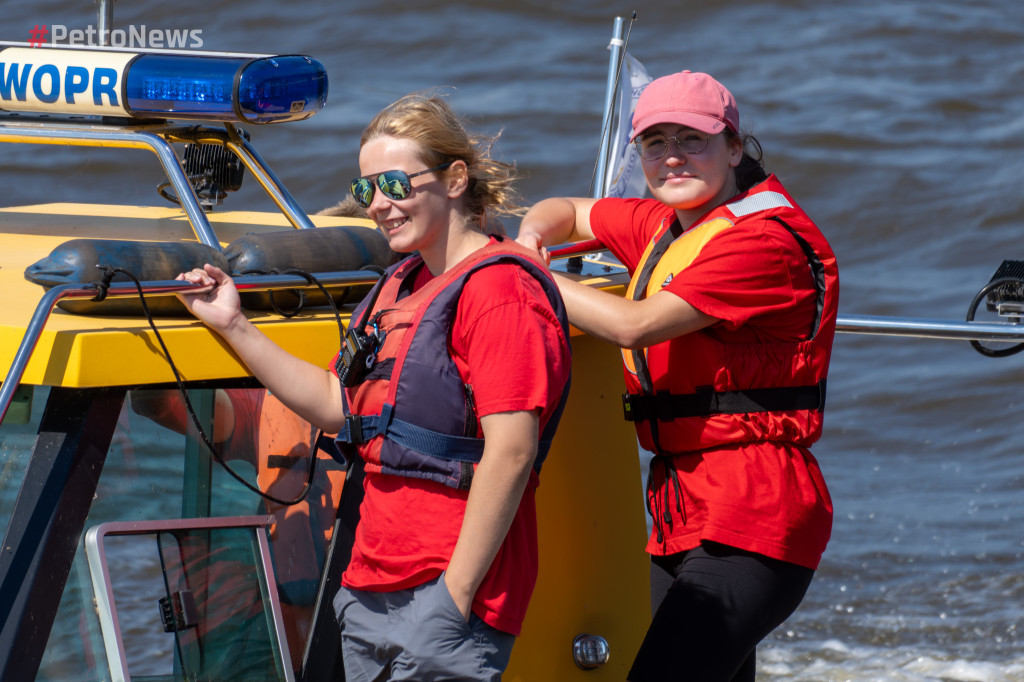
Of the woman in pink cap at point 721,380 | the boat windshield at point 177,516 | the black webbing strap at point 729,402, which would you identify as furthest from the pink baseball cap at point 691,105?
the boat windshield at point 177,516

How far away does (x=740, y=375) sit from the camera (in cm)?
241

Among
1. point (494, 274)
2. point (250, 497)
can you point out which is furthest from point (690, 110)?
point (250, 497)

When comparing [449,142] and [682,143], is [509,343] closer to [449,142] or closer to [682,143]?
[449,142]

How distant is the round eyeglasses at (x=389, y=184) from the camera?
2096mm

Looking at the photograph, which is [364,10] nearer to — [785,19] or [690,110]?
[785,19]

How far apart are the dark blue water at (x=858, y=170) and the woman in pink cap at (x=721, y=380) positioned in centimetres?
411

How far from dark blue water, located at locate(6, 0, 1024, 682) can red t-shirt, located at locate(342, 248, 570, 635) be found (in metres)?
4.57

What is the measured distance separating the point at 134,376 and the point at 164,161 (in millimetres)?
891

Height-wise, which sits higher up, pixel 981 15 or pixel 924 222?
pixel 981 15

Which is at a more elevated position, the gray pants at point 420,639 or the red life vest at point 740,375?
the red life vest at point 740,375

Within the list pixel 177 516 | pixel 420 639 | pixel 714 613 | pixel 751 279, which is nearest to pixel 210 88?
pixel 177 516

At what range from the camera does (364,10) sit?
44.4 ft

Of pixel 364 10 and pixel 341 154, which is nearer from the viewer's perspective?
pixel 341 154

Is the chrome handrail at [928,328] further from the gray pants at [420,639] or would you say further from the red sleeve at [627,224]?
the gray pants at [420,639]
